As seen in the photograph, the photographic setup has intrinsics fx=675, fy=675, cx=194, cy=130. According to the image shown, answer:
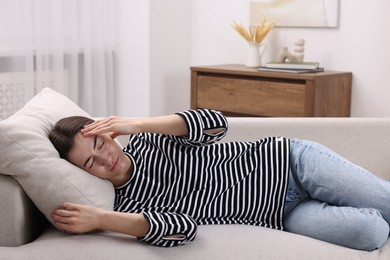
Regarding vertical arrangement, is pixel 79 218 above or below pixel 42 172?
below

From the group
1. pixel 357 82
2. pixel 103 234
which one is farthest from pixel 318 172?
pixel 357 82

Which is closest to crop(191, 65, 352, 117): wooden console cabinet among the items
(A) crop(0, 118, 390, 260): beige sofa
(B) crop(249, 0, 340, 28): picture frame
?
(B) crop(249, 0, 340, 28): picture frame

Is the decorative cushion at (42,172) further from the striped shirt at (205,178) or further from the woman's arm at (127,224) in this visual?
the striped shirt at (205,178)

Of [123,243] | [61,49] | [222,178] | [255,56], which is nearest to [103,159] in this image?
[123,243]

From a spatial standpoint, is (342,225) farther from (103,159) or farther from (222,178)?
(103,159)

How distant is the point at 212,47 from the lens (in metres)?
4.46

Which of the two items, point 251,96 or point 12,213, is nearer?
point 12,213

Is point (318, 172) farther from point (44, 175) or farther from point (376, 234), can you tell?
point (44, 175)

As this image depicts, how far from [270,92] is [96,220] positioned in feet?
6.80

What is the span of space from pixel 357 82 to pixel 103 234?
7.64 feet

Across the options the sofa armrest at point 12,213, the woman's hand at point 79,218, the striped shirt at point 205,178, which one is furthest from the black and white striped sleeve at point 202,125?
the sofa armrest at point 12,213

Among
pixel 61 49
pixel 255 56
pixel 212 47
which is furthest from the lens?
pixel 212 47

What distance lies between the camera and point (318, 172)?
2139mm

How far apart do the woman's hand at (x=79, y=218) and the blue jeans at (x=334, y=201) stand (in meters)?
0.62
